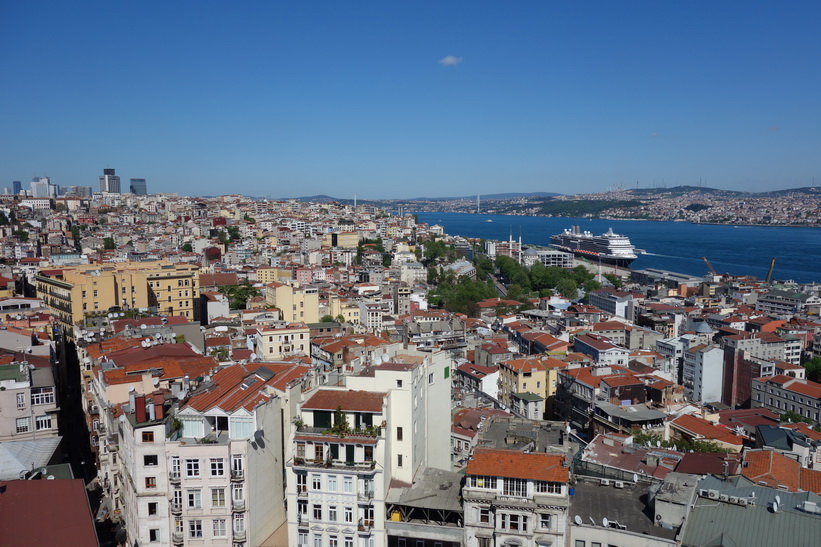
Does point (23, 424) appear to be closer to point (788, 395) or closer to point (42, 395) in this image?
point (42, 395)

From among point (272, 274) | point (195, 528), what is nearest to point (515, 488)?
point (195, 528)

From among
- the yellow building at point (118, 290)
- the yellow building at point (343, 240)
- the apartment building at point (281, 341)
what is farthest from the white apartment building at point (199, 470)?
the yellow building at point (343, 240)

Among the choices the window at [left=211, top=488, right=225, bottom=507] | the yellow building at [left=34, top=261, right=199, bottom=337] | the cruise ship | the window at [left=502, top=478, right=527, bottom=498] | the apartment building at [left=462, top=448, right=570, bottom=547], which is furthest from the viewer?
the cruise ship

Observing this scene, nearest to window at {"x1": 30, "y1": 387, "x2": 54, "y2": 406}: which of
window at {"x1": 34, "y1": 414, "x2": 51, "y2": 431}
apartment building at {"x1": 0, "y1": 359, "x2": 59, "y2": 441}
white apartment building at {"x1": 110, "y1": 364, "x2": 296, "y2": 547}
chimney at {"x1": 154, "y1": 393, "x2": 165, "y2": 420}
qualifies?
apartment building at {"x1": 0, "y1": 359, "x2": 59, "y2": 441}

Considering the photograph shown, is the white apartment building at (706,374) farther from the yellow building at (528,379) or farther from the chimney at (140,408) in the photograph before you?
the chimney at (140,408)

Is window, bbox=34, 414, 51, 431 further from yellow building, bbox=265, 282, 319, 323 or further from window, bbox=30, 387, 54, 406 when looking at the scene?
yellow building, bbox=265, 282, 319, 323

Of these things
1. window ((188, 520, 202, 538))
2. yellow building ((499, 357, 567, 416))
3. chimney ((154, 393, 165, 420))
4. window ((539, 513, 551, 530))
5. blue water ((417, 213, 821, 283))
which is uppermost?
chimney ((154, 393, 165, 420))
